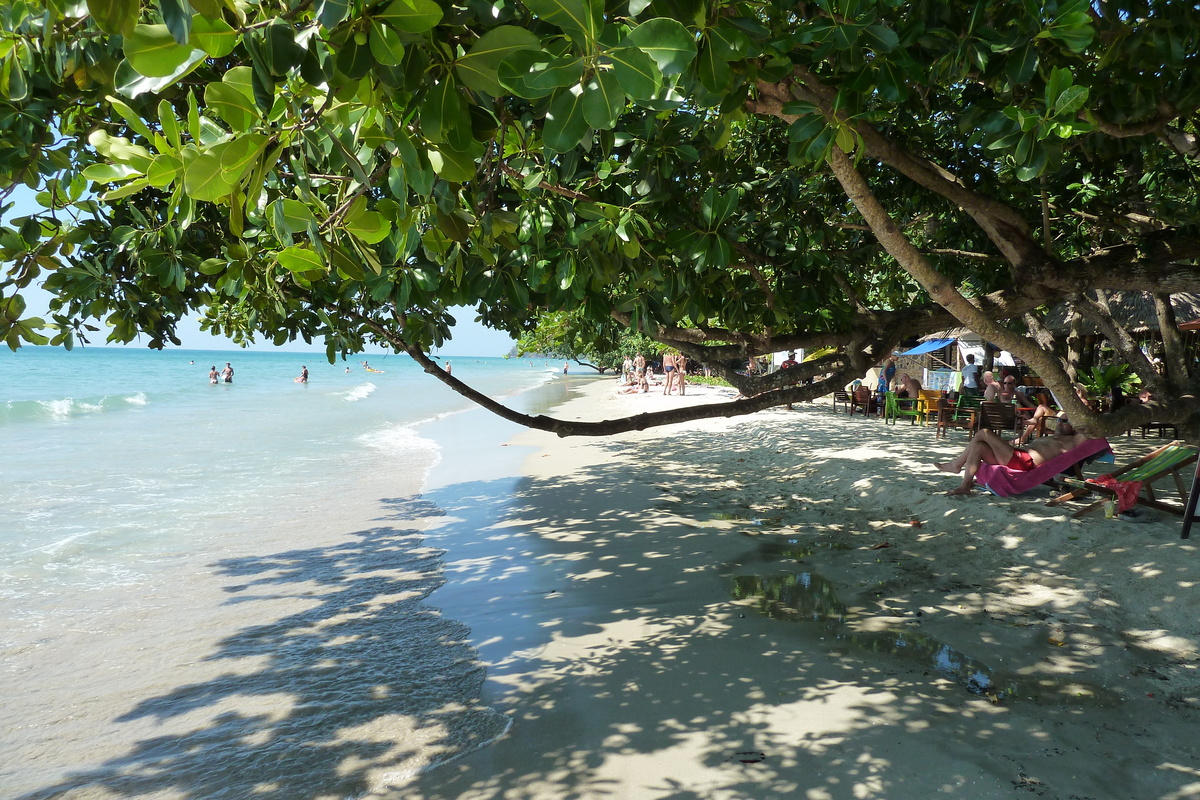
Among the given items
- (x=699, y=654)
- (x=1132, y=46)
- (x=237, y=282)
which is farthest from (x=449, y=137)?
(x=699, y=654)

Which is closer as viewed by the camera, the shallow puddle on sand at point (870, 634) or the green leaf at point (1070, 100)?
the green leaf at point (1070, 100)

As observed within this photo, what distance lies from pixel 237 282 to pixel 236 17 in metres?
2.10

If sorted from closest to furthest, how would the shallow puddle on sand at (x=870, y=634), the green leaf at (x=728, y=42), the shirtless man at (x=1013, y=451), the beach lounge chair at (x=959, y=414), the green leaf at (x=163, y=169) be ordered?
the green leaf at (x=163, y=169), the green leaf at (x=728, y=42), the shallow puddle on sand at (x=870, y=634), the shirtless man at (x=1013, y=451), the beach lounge chair at (x=959, y=414)

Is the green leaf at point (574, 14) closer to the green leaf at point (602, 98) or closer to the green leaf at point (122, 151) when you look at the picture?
the green leaf at point (602, 98)

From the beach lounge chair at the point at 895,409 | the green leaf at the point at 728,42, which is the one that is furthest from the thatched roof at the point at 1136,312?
the green leaf at the point at 728,42

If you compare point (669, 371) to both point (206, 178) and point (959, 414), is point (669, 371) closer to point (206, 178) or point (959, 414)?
point (959, 414)

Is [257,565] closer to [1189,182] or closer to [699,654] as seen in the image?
[699,654]

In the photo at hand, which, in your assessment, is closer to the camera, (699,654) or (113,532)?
(699,654)

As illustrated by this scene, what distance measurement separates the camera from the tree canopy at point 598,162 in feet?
4.66

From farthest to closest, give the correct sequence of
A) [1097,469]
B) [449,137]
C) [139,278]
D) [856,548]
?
[1097,469] < [856,548] < [139,278] < [449,137]

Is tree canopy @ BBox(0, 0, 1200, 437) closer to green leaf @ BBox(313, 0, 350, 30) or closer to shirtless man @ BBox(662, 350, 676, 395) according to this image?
green leaf @ BBox(313, 0, 350, 30)

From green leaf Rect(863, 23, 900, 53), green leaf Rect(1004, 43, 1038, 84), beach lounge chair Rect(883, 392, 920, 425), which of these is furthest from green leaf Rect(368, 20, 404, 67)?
beach lounge chair Rect(883, 392, 920, 425)

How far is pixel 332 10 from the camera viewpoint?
1186mm

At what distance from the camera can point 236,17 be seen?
139 cm
